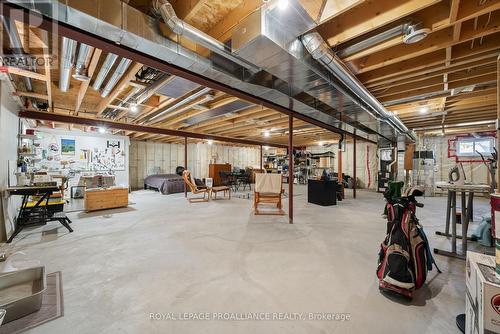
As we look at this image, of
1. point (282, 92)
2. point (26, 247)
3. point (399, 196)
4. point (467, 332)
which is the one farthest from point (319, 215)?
point (26, 247)

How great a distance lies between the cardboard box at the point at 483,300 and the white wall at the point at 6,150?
5485 mm

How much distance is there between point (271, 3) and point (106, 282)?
296cm

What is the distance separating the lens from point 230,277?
6.86 ft

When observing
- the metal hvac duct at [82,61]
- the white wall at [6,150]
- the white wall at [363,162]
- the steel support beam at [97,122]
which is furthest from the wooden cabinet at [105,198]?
the white wall at [363,162]

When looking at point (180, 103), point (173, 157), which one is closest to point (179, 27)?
point (180, 103)

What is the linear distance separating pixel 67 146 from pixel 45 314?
7446 mm

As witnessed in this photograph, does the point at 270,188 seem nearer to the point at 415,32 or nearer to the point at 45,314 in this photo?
the point at 415,32

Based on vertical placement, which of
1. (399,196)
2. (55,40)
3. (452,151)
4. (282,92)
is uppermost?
(55,40)

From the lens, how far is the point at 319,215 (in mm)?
4699

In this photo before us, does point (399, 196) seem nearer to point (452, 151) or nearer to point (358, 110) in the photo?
point (358, 110)

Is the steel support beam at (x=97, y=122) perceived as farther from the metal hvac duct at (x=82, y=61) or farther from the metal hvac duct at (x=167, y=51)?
the metal hvac duct at (x=167, y=51)

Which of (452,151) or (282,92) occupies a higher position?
(282,92)

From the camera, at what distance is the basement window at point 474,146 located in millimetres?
7207

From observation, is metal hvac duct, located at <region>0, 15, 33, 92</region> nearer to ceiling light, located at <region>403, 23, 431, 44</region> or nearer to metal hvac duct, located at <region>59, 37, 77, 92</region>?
metal hvac duct, located at <region>59, 37, 77, 92</region>
